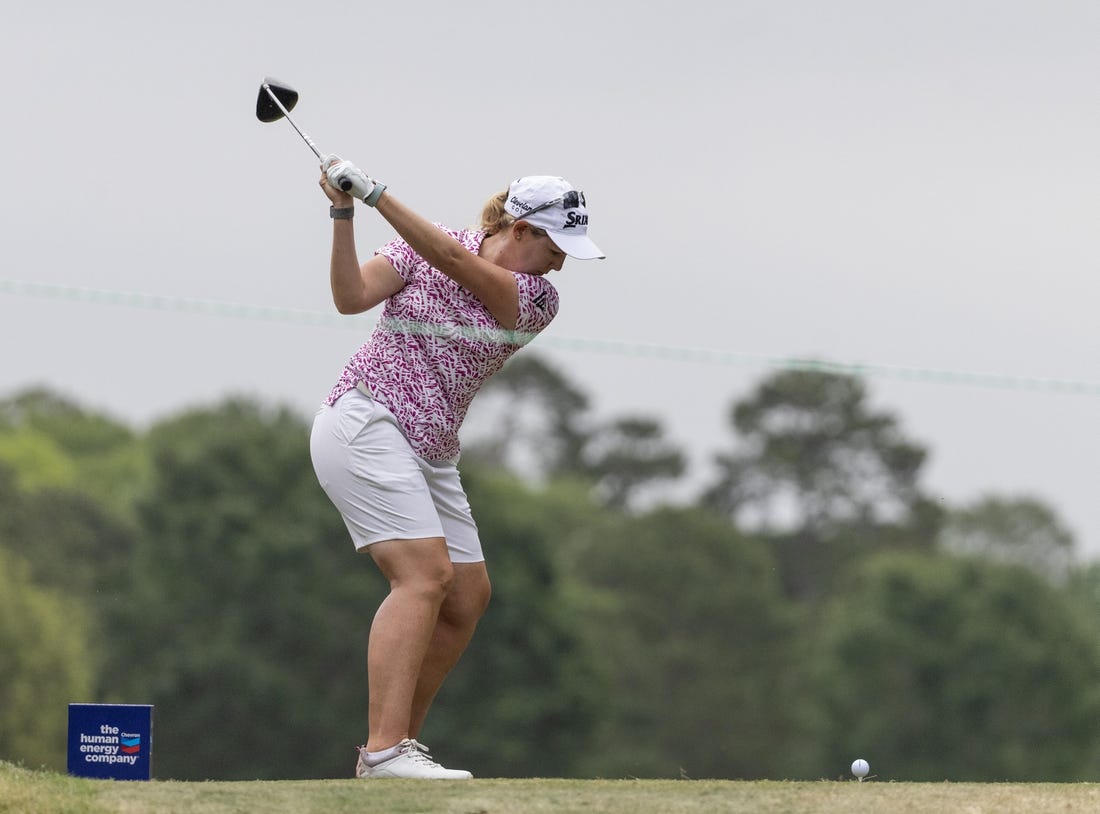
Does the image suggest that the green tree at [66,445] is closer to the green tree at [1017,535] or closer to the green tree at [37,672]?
the green tree at [37,672]

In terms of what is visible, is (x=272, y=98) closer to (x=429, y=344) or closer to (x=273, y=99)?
(x=273, y=99)

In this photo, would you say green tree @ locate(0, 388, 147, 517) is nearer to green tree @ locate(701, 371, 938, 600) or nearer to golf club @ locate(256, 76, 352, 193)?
green tree @ locate(701, 371, 938, 600)

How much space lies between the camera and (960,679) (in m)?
50.9

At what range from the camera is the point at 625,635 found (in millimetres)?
54812

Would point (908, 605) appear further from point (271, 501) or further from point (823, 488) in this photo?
point (271, 501)

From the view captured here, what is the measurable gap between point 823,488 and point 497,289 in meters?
58.0

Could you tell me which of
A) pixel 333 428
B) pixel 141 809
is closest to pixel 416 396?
pixel 333 428

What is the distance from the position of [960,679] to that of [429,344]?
153 ft

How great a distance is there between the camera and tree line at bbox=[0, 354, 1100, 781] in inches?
1756

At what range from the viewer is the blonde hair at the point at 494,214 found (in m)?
6.02

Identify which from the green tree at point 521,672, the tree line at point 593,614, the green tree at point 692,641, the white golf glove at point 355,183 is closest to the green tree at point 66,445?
the tree line at point 593,614

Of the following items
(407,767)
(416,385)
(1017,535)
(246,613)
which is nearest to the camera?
(407,767)

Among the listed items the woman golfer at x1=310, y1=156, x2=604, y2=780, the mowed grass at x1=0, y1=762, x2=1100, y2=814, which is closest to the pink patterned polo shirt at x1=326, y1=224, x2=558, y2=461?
the woman golfer at x1=310, y1=156, x2=604, y2=780

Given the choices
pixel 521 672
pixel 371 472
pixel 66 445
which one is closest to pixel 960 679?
pixel 521 672
